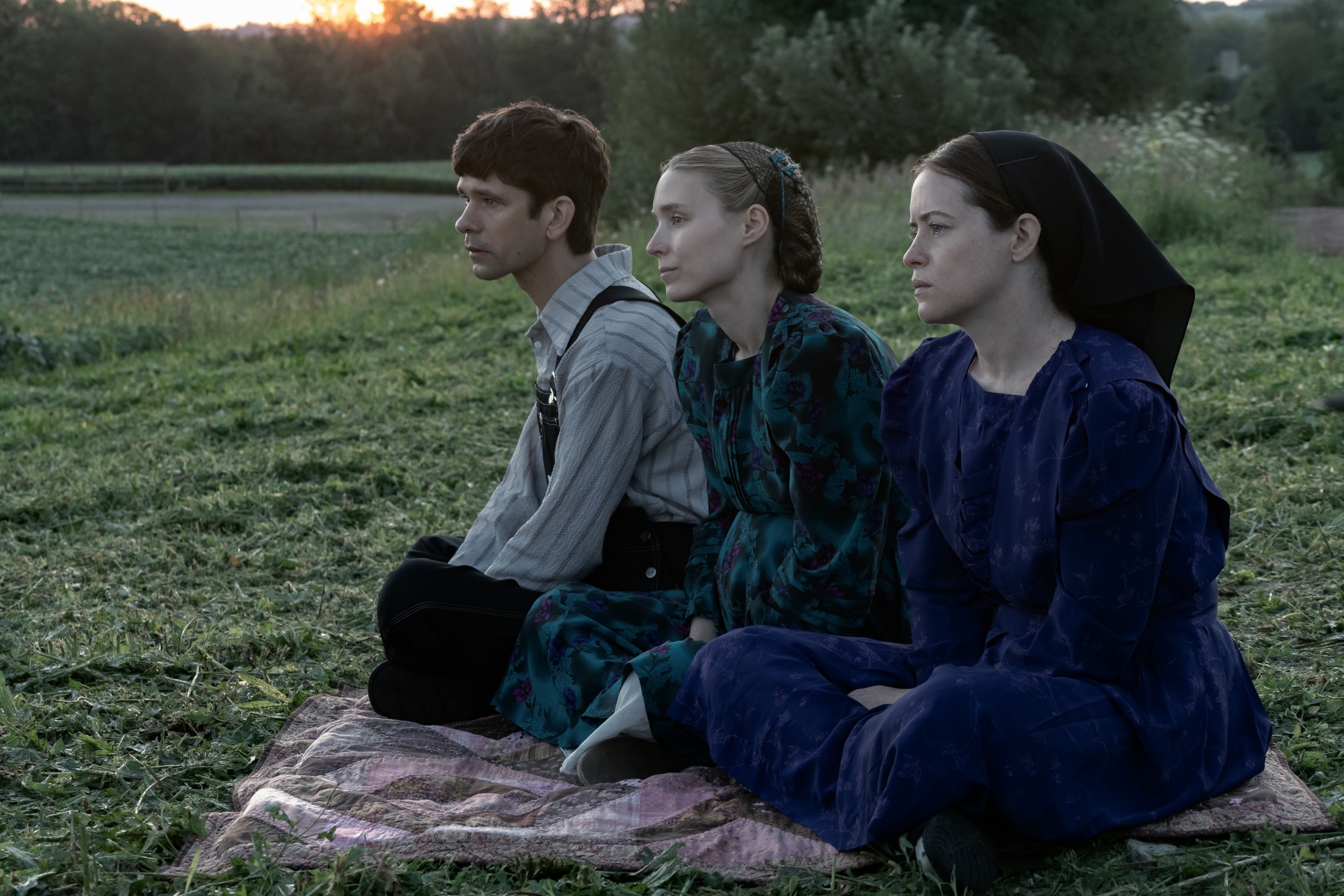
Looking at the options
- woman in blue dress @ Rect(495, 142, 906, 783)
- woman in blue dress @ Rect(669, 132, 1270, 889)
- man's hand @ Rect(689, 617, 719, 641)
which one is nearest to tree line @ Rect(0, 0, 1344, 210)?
woman in blue dress @ Rect(495, 142, 906, 783)

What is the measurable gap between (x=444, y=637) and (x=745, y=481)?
0.88 meters

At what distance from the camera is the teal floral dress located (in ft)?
9.02

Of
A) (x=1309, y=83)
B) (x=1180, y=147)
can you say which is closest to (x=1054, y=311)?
(x=1180, y=147)

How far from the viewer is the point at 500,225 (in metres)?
3.39

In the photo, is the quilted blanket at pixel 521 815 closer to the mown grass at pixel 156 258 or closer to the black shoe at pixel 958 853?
the black shoe at pixel 958 853

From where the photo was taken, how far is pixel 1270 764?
8.38ft

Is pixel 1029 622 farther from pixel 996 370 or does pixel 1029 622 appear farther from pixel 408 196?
pixel 408 196

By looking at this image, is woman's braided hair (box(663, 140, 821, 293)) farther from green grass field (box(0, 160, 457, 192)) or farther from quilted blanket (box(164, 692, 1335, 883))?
green grass field (box(0, 160, 457, 192))

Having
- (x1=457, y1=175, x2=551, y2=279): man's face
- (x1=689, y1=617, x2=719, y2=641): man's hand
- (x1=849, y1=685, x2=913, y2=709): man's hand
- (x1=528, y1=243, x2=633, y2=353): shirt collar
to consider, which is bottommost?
(x1=689, y1=617, x2=719, y2=641): man's hand

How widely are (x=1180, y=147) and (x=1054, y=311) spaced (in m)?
14.4

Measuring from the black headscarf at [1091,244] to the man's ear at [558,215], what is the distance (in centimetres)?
138

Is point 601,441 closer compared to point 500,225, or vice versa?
point 601,441

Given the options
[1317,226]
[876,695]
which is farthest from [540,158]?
[1317,226]

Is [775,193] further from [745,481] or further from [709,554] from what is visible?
[709,554]
